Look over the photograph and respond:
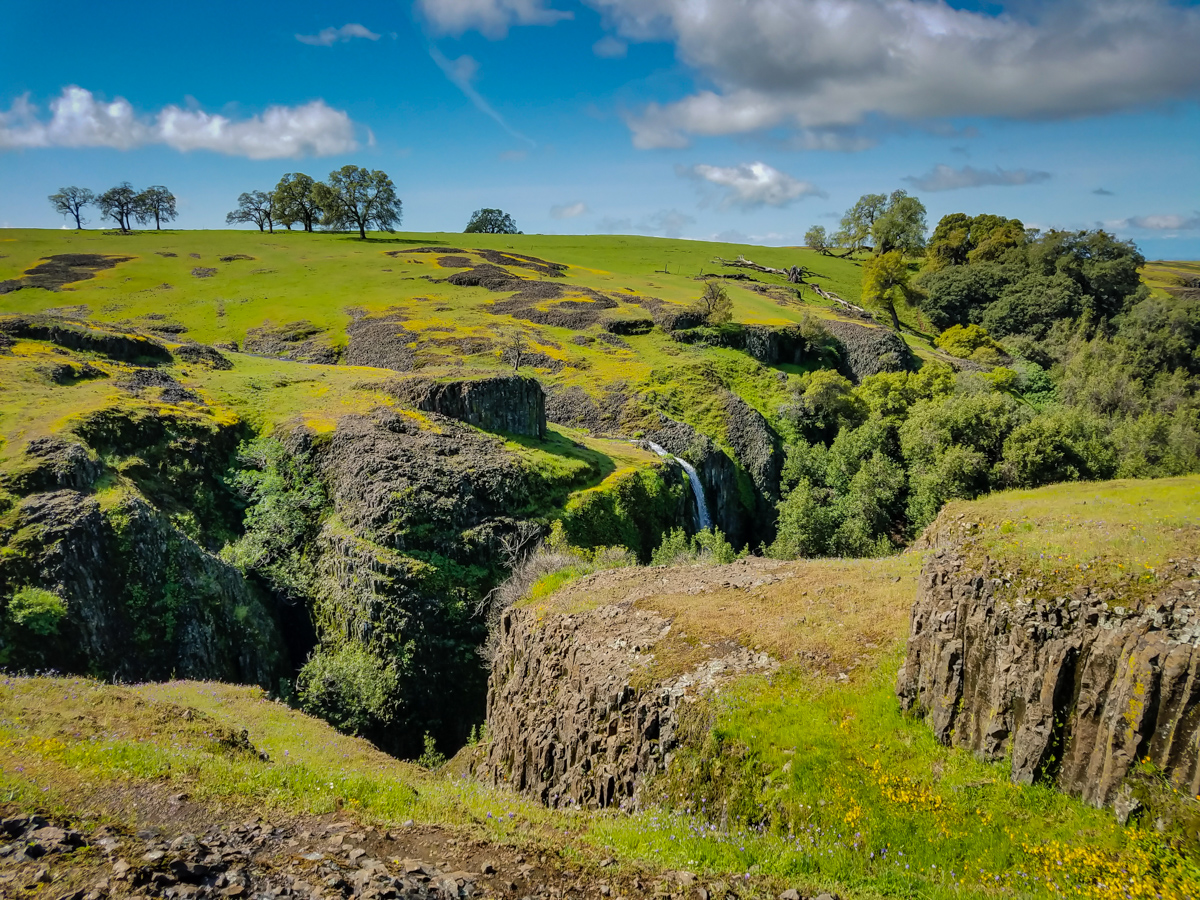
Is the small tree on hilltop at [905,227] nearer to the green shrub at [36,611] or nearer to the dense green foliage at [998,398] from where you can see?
the dense green foliage at [998,398]

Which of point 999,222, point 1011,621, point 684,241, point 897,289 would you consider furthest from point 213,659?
point 684,241

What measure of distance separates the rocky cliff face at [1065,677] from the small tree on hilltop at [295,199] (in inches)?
5356

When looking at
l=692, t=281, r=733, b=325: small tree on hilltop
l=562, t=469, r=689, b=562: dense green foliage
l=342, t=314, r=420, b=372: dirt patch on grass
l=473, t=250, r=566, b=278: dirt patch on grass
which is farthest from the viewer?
l=473, t=250, r=566, b=278: dirt patch on grass

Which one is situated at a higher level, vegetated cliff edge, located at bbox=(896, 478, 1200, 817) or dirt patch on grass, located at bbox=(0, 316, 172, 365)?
dirt patch on grass, located at bbox=(0, 316, 172, 365)

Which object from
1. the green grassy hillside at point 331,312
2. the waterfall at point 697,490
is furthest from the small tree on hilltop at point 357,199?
the waterfall at point 697,490

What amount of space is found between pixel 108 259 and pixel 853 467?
11701 centimetres

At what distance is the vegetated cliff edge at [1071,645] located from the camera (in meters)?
8.88

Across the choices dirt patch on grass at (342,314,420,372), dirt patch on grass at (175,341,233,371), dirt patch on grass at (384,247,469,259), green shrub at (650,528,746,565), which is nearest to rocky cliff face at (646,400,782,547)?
green shrub at (650,528,746,565)

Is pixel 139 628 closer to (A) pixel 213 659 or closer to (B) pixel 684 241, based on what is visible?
(A) pixel 213 659

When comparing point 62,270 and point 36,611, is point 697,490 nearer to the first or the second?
point 36,611

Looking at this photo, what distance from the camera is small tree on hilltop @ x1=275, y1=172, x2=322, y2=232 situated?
123 m

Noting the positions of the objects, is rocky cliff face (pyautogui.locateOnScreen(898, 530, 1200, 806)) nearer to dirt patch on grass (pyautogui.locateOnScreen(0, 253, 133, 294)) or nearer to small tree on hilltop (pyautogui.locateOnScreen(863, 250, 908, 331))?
small tree on hilltop (pyautogui.locateOnScreen(863, 250, 908, 331))

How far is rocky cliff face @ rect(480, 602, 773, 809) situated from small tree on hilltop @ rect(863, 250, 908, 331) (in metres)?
91.7

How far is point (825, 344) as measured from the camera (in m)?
76.9
